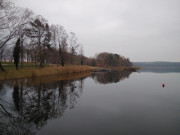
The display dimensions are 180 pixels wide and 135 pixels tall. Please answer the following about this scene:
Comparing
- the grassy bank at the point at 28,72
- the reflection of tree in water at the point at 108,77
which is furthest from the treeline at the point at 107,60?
the grassy bank at the point at 28,72

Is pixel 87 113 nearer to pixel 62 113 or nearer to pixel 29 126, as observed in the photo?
pixel 62 113

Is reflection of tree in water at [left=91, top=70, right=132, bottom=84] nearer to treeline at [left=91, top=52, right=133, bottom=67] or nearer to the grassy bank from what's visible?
the grassy bank

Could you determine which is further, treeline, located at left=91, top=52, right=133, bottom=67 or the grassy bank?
treeline, located at left=91, top=52, right=133, bottom=67

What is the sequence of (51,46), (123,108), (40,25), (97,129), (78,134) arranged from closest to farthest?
(78,134) → (97,129) → (123,108) → (40,25) → (51,46)

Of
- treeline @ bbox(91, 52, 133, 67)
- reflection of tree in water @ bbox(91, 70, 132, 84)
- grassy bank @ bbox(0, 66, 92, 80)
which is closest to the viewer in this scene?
grassy bank @ bbox(0, 66, 92, 80)

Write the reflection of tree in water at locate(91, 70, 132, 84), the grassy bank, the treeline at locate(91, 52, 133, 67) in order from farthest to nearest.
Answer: the treeline at locate(91, 52, 133, 67)
the reflection of tree in water at locate(91, 70, 132, 84)
the grassy bank

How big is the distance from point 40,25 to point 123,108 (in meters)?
26.5

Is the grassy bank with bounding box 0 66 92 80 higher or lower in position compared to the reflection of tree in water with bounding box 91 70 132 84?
higher

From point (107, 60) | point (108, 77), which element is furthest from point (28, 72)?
point (107, 60)

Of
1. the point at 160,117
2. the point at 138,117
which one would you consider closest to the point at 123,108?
the point at 138,117

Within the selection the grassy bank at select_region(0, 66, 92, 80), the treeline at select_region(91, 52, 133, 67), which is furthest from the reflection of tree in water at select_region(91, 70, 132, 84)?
the treeline at select_region(91, 52, 133, 67)

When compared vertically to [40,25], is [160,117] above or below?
below

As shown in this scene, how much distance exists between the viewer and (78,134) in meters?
3.85

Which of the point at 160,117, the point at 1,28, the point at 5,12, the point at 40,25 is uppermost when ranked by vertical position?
the point at 40,25
